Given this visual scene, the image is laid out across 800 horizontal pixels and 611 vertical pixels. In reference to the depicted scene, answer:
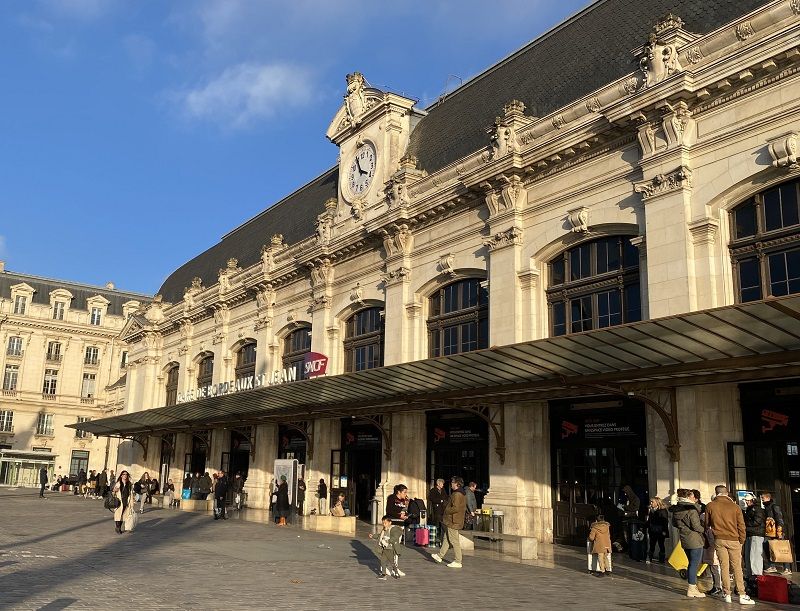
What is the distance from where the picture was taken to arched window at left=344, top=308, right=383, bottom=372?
112ft

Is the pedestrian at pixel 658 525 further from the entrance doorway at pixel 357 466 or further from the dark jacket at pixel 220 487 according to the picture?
the dark jacket at pixel 220 487

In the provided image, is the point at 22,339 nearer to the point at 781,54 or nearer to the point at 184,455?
the point at 184,455

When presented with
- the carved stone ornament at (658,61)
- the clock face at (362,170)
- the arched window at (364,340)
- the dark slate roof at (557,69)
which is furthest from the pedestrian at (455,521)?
the clock face at (362,170)

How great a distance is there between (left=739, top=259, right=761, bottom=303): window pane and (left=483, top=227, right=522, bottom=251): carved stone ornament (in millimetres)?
7842

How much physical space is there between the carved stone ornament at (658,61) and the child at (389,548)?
14.3 metres

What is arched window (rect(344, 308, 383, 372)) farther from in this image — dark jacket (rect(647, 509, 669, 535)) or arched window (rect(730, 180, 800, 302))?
arched window (rect(730, 180, 800, 302))

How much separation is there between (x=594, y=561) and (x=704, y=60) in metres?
13.5

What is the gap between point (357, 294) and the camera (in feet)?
114

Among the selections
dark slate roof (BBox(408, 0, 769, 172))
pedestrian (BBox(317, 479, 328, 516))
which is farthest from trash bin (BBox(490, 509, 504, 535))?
dark slate roof (BBox(408, 0, 769, 172))

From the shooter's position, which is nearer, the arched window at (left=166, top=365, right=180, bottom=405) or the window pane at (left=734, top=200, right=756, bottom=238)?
the window pane at (left=734, top=200, right=756, bottom=238)

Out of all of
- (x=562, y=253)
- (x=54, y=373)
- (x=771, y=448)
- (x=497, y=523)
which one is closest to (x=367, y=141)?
(x=562, y=253)

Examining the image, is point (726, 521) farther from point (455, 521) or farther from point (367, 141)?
point (367, 141)

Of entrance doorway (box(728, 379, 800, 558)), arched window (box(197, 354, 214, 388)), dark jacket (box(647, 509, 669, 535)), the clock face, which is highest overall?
the clock face

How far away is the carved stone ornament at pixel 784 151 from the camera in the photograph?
1895 centimetres
